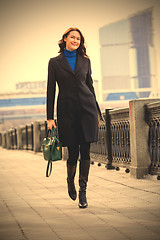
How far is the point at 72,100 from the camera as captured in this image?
529cm

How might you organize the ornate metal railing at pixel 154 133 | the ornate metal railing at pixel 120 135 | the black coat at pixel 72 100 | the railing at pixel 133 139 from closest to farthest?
the black coat at pixel 72 100, the ornate metal railing at pixel 154 133, the railing at pixel 133 139, the ornate metal railing at pixel 120 135

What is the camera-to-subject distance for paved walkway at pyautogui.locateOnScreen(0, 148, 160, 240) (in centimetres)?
388

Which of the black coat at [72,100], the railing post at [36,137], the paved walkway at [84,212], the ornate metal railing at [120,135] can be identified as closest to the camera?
the paved walkway at [84,212]

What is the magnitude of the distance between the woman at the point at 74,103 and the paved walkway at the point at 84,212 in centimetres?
40

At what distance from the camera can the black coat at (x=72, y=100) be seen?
207 inches

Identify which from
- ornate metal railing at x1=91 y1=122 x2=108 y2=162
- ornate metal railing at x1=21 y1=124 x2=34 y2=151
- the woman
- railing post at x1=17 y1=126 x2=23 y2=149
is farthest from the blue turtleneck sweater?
railing post at x1=17 y1=126 x2=23 y2=149

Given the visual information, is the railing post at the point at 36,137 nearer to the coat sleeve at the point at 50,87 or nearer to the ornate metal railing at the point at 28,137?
the ornate metal railing at the point at 28,137

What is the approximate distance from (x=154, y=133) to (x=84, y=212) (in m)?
3.18

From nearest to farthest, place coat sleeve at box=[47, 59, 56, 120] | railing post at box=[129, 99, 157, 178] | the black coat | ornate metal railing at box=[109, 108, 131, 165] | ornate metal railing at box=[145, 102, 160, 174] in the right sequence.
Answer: the black coat, coat sleeve at box=[47, 59, 56, 120], ornate metal railing at box=[145, 102, 160, 174], railing post at box=[129, 99, 157, 178], ornate metal railing at box=[109, 108, 131, 165]

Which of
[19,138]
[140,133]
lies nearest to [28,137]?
[19,138]

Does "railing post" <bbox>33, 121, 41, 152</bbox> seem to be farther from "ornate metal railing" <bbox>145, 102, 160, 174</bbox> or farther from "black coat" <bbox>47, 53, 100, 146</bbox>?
"black coat" <bbox>47, 53, 100, 146</bbox>

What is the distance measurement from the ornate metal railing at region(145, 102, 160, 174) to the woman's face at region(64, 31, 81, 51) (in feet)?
8.11

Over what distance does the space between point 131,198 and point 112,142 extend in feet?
14.1

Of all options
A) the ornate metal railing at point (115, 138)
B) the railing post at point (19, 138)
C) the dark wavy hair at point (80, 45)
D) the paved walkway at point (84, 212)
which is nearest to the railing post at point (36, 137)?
the railing post at point (19, 138)
